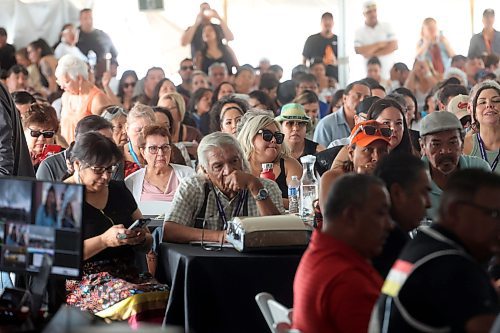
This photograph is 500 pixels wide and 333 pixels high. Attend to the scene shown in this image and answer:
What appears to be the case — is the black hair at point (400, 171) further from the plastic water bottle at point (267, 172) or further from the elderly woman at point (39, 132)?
the elderly woman at point (39, 132)

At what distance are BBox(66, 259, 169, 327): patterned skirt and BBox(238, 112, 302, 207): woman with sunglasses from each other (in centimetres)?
177

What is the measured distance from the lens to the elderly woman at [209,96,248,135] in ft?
27.9

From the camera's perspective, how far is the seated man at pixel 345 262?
3262mm

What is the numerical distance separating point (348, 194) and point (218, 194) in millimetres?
2309

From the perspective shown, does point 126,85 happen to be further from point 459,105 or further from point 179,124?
point 459,105

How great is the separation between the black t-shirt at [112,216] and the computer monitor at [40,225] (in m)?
1.18

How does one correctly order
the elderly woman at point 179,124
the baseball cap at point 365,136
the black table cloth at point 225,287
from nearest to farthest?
the black table cloth at point 225,287 → the baseball cap at point 365,136 → the elderly woman at point 179,124

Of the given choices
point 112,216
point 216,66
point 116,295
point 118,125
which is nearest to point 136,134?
point 118,125

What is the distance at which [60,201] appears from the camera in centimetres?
396

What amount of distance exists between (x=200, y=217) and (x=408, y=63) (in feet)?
32.0

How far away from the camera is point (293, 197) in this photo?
629 cm

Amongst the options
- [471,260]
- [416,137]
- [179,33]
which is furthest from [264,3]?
[471,260]

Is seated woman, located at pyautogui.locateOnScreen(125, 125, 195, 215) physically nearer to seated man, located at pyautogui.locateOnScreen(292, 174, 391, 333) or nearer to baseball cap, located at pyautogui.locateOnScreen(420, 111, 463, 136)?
baseball cap, located at pyautogui.locateOnScreen(420, 111, 463, 136)

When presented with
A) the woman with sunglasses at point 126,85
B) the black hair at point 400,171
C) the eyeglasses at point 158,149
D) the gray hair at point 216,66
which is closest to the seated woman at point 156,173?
the eyeglasses at point 158,149
